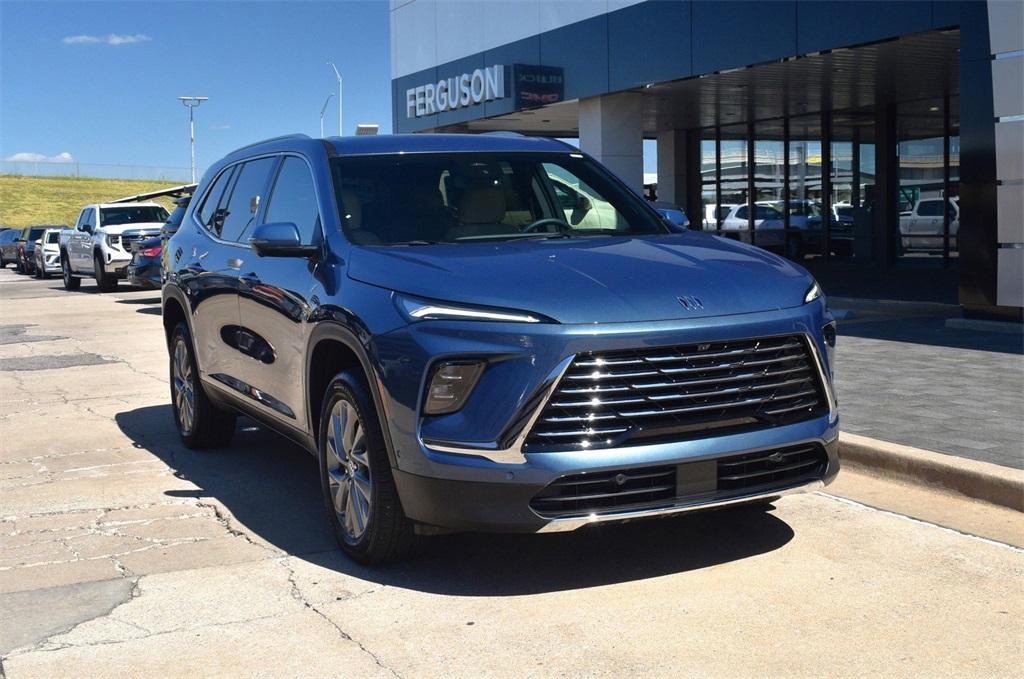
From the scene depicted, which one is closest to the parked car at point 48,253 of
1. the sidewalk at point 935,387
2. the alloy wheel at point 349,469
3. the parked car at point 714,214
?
the parked car at point 714,214

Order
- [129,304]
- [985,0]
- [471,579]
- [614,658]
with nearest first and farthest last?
1. [614,658]
2. [471,579]
3. [985,0]
4. [129,304]

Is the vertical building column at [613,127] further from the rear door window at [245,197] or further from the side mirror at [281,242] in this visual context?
the side mirror at [281,242]

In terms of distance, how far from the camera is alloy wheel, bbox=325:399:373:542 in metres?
5.11

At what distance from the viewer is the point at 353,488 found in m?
5.23

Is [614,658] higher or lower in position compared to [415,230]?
lower

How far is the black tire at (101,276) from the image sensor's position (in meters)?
27.1

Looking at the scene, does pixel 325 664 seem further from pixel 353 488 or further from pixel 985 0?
pixel 985 0

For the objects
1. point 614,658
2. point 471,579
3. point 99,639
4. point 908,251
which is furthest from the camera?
point 908,251

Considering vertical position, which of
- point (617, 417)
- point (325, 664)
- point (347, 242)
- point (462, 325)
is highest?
point (347, 242)

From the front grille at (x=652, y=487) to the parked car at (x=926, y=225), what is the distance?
848 inches

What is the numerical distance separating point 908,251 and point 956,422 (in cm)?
1902

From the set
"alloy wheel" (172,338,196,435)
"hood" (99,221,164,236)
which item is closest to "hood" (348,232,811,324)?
"alloy wheel" (172,338,196,435)

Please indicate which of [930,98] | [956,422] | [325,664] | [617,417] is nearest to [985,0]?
[956,422]

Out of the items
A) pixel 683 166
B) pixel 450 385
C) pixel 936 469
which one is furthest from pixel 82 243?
pixel 450 385
